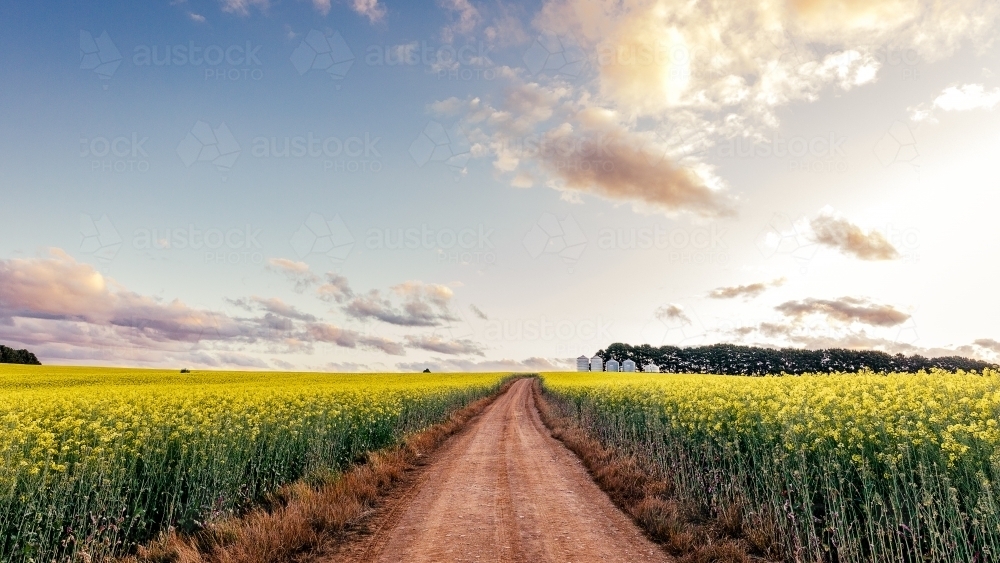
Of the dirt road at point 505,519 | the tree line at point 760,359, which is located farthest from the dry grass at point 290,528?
the tree line at point 760,359

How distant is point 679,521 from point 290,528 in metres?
7.13

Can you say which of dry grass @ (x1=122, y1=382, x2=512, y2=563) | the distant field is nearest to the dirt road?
dry grass @ (x1=122, y1=382, x2=512, y2=563)

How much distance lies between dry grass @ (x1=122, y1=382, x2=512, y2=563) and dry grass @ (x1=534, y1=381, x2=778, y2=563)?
575 cm

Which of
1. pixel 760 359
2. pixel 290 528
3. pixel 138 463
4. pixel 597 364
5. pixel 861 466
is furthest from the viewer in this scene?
pixel 597 364

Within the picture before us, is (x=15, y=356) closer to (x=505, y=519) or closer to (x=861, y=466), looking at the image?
(x=505, y=519)

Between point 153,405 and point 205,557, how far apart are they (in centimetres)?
867

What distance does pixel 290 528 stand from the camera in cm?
882

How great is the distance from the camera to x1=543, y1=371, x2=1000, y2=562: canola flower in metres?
6.50

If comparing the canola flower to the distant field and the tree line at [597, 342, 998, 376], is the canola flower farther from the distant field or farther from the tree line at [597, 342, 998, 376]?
the tree line at [597, 342, 998, 376]

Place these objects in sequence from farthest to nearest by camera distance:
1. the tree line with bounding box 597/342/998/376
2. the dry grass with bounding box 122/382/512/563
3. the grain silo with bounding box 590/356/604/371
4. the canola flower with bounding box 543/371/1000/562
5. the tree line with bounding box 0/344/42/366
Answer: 1. the grain silo with bounding box 590/356/604/371
2. the tree line with bounding box 0/344/42/366
3. the tree line with bounding box 597/342/998/376
4. the dry grass with bounding box 122/382/512/563
5. the canola flower with bounding box 543/371/1000/562

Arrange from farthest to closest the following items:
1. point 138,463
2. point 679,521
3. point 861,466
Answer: point 138,463 → point 679,521 → point 861,466

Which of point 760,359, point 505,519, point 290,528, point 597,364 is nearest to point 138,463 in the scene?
point 290,528

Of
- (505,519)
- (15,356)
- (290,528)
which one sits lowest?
(505,519)

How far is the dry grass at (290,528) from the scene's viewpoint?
810cm
